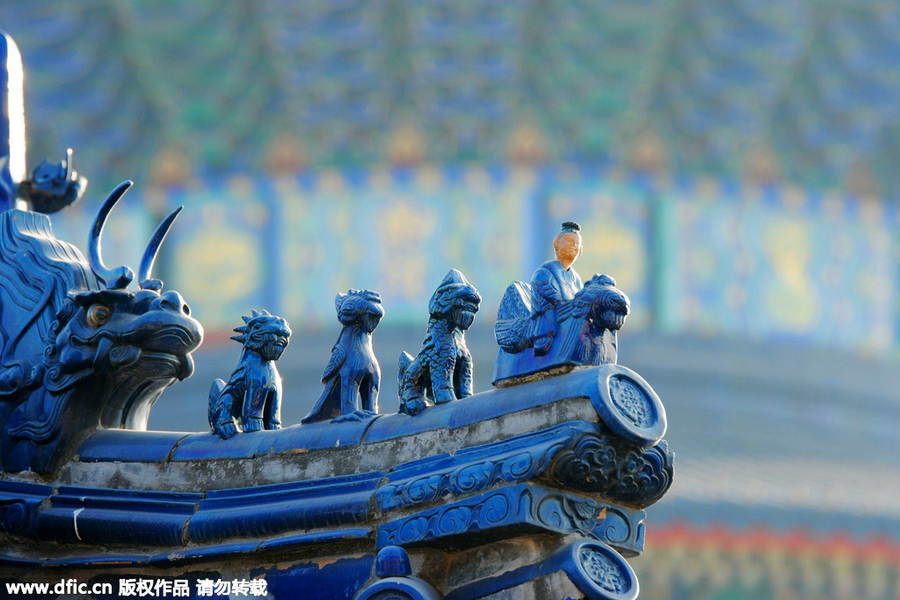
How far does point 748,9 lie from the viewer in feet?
102

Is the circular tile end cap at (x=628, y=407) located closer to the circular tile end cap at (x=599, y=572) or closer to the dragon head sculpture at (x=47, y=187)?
the circular tile end cap at (x=599, y=572)

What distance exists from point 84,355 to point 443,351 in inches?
81.4

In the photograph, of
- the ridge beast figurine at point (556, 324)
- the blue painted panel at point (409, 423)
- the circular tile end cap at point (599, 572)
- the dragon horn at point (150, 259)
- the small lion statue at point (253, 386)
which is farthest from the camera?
the dragon horn at point (150, 259)

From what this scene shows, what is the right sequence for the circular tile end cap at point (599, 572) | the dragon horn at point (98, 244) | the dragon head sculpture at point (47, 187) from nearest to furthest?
the circular tile end cap at point (599, 572)
the dragon horn at point (98, 244)
the dragon head sculpture at point (47, 187)

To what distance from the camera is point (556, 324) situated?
852 centimetres

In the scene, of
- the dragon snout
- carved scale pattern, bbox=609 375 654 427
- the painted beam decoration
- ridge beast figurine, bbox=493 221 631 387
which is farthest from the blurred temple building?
carved scale pattern, bbox=609 375 654 427

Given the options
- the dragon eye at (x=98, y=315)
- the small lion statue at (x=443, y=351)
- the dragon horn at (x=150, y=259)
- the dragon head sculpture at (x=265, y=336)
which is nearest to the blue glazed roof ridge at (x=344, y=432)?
the small lion statue at (x=443, y=351)

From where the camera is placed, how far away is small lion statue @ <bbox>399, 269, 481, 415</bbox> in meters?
8.88

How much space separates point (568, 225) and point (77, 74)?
23.6 metres

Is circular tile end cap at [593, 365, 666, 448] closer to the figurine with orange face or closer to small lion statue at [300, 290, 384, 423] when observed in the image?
the figurine with orange face

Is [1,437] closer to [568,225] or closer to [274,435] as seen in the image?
[274,435]

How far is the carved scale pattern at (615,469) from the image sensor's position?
26.2 feet

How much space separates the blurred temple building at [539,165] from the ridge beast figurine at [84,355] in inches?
765

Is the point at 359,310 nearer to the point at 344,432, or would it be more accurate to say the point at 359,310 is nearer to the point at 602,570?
the point at 344,432
